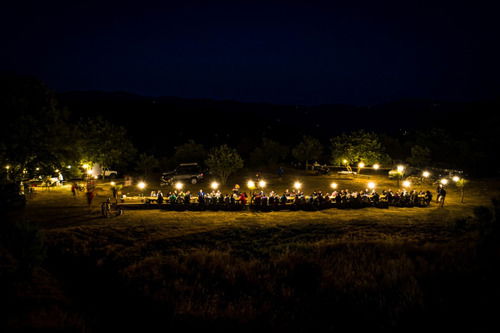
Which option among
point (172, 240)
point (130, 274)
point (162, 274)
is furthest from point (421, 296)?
point (172, 240)

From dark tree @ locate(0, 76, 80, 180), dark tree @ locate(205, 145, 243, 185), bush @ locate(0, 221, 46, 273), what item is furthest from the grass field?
dark tree @ locate(205, 145, 243, 185)

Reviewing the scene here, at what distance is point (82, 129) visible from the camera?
3369 centimetres

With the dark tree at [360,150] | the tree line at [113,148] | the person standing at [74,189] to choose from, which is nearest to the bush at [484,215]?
the tree line at [113,148]

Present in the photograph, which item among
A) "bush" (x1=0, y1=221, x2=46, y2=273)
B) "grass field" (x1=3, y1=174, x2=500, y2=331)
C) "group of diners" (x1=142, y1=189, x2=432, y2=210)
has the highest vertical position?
"group of diners" (x1=142, y1=189, x2=432, y2=210)

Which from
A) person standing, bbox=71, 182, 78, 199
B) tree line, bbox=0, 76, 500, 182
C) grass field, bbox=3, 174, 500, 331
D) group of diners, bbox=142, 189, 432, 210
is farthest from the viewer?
person standing, bbox=71, 182, 78, 199

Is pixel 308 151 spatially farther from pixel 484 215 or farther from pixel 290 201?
pixel 484 215

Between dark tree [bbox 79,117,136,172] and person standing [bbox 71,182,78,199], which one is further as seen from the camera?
dark tree [bbox 79,117,136,172]

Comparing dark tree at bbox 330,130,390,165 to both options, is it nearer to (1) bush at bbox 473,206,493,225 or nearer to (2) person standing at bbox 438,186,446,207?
(2) person standing at bbox 438,186,446,207

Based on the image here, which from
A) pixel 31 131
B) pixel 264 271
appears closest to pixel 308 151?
pixel 31 131

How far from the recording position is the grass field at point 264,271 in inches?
309

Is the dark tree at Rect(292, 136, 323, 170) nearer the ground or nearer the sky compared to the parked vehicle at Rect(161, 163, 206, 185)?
nearer the sky

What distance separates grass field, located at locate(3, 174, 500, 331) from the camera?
7.86m

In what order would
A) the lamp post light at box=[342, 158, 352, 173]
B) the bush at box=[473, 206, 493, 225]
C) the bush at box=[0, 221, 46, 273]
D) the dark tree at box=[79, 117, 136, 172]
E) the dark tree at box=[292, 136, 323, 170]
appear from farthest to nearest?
the dark tree at box=[292, 136, 323, 170]
the lamp post light at box=[342, 158, 352, 173]
the dark tree at box=[79, 117, 136, 172]
the bush at box=[0, 221, 46, 273]
the bush at box=[473, 206, 493, 225]

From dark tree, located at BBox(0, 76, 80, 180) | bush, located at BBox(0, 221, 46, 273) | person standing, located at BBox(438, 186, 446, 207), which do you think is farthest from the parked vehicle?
person standing, located at BBox(438, 186, 446, 207)
